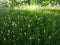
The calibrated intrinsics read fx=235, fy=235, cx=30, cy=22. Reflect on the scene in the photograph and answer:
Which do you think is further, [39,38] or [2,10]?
[2,10]

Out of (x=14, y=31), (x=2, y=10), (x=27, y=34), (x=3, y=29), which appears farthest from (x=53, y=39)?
(x=2, y=10)

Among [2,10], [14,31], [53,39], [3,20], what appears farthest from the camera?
[2,10]

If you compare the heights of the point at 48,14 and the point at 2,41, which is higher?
the point at 48,14

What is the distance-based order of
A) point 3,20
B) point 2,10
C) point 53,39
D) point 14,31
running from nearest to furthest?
point 53,39 → point 14,31 → point 3,20 → point 2,10

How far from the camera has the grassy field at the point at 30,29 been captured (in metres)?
4.66

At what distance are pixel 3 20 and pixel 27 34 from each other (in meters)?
0.92

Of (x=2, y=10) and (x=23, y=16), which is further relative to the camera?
(x=2, y=10)

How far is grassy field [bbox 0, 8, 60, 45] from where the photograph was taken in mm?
4660

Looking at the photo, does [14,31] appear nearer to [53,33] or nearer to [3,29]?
[3,29]

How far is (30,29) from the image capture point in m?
4.89

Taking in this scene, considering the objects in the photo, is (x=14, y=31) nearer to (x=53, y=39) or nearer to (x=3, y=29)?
(x=3, y=29)

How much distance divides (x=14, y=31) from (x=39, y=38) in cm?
59

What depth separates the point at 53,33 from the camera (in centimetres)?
469

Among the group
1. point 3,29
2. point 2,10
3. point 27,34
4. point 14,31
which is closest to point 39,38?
point 27,34
